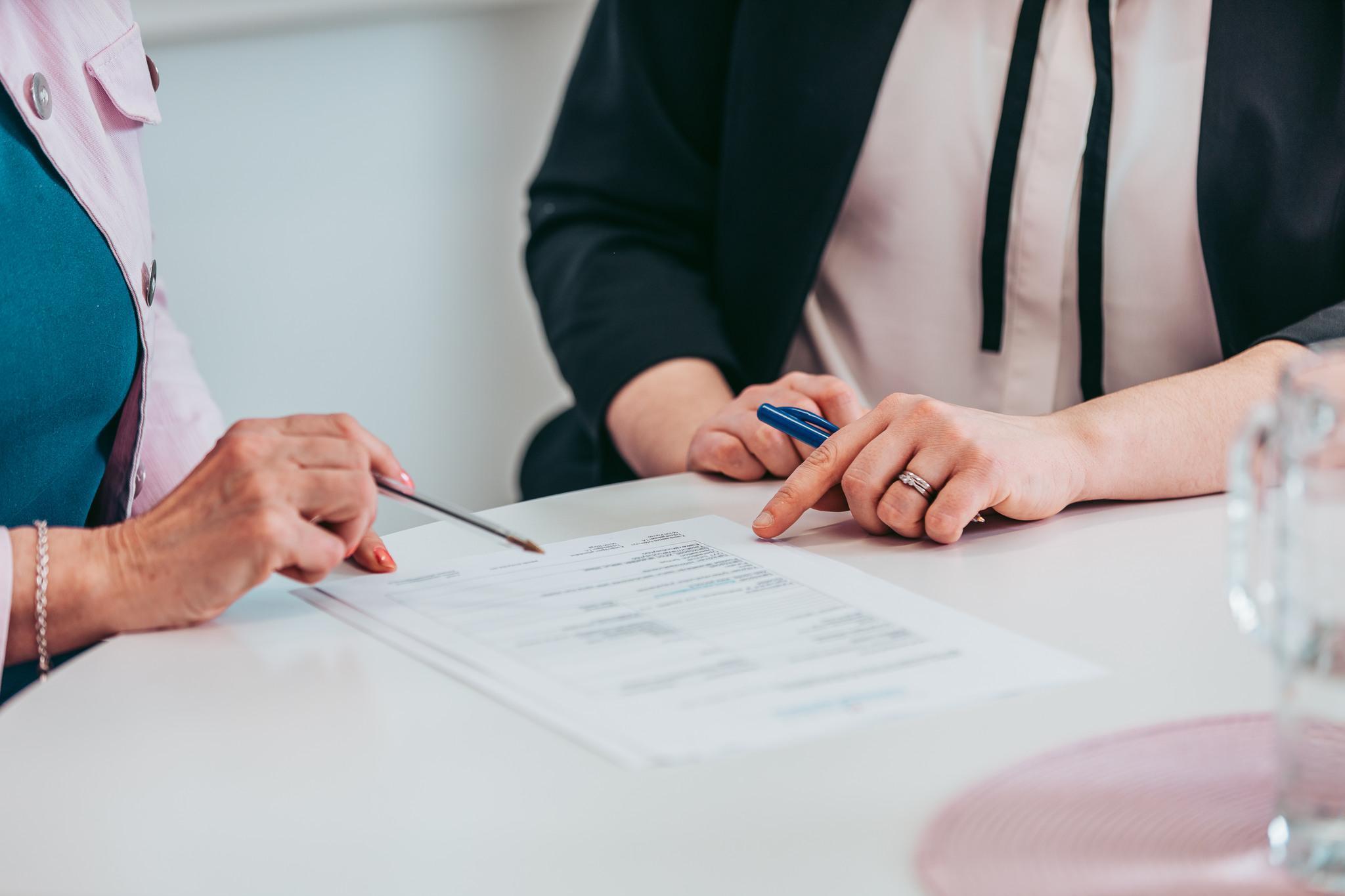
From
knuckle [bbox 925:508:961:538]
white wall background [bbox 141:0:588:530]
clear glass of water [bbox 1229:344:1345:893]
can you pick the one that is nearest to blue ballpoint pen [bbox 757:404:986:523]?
knuckle [bbox 925:508:961:538]

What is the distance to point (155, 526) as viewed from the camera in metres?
0.69

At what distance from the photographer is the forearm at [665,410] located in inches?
44.7

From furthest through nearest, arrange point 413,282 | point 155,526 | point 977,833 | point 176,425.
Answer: point 413,282
point 176,425
point 155,526
point 977,833

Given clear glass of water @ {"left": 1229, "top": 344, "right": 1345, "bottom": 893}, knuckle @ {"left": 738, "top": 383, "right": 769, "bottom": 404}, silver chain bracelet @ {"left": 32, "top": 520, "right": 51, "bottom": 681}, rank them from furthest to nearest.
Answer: knuckle @ {"left": 738, "top": 383, "right": 769, "bottom": 404}, silver chain bracelet @ {"left": 32, "top": 520, "right": 51, "bottom": 681}, clear glass of water @ {"left": 1229, "top": 344, "right": 1345, "bottom": 893}

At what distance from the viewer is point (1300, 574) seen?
0.41 m

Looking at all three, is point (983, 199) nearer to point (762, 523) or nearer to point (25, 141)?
point (762, 523)

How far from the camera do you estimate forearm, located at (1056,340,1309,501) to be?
86cm

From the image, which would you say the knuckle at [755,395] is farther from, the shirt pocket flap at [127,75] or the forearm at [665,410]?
the shirt pocket flap at [127,75]

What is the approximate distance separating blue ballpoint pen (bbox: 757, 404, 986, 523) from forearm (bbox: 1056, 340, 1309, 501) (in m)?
0.16

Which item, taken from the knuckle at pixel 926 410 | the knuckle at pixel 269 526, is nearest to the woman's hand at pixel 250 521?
the knuckle at pixel 269 526

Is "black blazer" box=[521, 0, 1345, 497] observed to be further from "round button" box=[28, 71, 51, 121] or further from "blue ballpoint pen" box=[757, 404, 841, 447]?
"round button" box=[28, 71, 51, 121]

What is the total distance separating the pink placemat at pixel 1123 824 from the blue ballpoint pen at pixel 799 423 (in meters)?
Answer: 0.39

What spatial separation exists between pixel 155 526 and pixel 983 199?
776 mm

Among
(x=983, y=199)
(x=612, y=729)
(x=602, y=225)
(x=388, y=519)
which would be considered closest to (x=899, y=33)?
(x=983, y=199)
